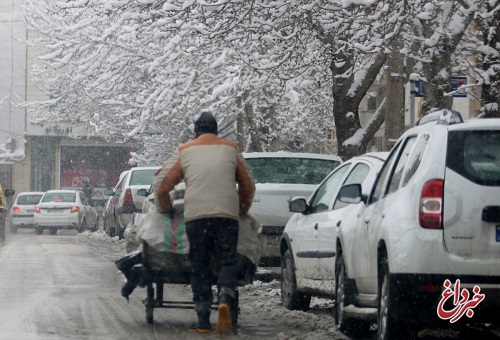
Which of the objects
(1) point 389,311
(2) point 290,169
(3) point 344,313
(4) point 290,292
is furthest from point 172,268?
(2) point 290,169

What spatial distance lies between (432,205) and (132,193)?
18.2 meters

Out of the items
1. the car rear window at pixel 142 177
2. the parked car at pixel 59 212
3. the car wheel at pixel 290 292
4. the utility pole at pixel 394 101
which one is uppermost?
the utility pole at pixel 394 101

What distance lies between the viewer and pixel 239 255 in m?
10.4

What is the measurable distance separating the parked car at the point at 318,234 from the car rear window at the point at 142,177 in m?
13.0

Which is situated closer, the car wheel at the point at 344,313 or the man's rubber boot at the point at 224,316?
the man's rubber boot at the point at 224,316

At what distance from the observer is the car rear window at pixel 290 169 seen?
15.4 metres

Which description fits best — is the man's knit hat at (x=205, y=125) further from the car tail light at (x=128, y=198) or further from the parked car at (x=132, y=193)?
the car tail light at (x=128, y=198)

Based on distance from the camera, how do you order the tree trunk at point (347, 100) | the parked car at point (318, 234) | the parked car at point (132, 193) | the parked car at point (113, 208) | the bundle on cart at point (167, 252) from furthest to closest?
the parked car at point (113, 208)
the parked car at point (132, 193)
the tree trunk at point (347, 100)
the parked car at point (318, 234)
the bundle on cart at point (167, 252)

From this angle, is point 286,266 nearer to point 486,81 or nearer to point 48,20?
point 486,81

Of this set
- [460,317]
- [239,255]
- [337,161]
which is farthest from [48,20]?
[460,317]

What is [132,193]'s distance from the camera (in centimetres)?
2542

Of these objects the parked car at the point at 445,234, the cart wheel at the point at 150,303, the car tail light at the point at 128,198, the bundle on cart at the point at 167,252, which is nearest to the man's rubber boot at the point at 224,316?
the bundle on cart at the point at 167,252

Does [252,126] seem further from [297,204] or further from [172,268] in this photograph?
[172,268]

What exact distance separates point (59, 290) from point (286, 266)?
10.3ft
